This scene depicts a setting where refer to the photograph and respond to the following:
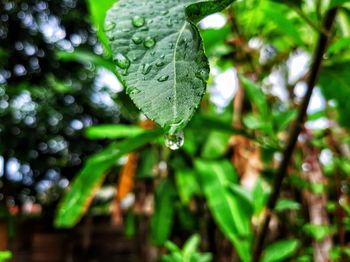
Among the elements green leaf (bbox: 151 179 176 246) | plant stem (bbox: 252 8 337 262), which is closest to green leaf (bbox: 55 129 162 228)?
plant stem (bbox: 252 8 337 262)

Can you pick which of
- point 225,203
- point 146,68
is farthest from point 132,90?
point 225,203

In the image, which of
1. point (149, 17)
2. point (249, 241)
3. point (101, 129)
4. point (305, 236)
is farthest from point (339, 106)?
point (101, 129)

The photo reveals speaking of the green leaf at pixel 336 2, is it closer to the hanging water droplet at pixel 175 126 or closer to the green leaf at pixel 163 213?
the hanging water droplet at pixel 175 126

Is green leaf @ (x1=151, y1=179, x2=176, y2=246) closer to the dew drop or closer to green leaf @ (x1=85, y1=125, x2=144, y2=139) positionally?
green leaf @ (x1=85, y1=125, x2=144, y2=139)

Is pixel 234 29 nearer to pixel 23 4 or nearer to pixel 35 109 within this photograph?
pixel 35 109

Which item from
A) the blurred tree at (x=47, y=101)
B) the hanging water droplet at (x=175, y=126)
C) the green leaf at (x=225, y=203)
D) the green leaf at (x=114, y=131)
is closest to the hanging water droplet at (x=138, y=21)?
the hanging water droplet at (x=175, y=126)

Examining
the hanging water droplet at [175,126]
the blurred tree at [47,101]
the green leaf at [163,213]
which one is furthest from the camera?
the blurred tree at [47,101]
